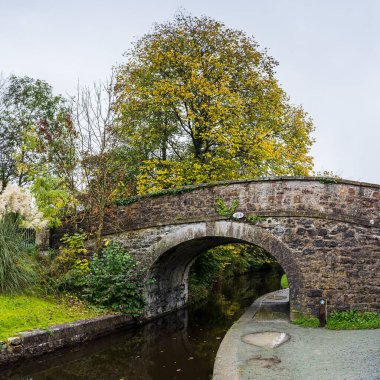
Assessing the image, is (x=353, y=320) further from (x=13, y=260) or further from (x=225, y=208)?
(x=13, y=260)

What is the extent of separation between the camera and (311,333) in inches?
333

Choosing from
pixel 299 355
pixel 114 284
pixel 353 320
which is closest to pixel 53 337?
pixel 114 284

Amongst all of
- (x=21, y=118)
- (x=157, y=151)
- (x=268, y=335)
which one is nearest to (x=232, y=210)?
(x=268, y=335)

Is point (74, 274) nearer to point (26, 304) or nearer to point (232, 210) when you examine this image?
point (26, 304)

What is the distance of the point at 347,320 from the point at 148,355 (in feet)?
14.7

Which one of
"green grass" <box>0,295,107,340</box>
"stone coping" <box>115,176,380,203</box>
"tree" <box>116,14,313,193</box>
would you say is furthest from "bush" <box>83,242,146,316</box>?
"tree" <box>116,14,313,193</box>

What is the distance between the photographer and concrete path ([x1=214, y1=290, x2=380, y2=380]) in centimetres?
566

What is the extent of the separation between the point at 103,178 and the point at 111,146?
1010 millimetres

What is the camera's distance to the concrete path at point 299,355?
5.66 meters

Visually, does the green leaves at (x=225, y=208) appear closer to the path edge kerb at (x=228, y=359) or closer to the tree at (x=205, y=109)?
the path edge kerb at (x=228, y=359)

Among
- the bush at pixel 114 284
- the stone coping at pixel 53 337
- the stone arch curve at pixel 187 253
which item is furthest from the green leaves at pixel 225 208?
the stone coping at pixel 53 337

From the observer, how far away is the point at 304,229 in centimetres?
995

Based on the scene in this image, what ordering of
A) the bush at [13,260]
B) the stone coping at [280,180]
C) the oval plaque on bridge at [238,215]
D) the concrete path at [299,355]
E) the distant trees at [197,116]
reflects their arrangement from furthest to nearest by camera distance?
the distant trees at [197,116] < the oval plaque on bridge at [238,215] < the stone coping at [280,180] < the bush at [13,260] < the concrete path at [299,355]

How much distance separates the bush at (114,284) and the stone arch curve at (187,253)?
74 centimetres
